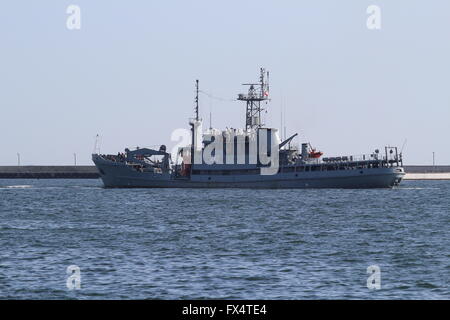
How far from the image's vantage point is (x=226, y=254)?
1373 inches

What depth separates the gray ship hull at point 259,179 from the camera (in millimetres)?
103525

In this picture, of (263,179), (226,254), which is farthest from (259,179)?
(226,254)

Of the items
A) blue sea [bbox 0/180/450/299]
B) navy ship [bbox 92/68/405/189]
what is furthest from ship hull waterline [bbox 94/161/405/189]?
blue sea [bbox 0/180/450/299]

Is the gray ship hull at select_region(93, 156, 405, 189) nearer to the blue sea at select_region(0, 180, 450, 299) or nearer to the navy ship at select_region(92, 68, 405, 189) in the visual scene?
the navy ship at select_region(92, 68, 405, 189)

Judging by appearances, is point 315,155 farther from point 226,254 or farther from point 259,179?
point 226,254

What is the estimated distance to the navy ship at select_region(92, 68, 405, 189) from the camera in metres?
105

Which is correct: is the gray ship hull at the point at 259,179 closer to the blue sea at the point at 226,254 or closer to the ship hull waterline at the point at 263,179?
the ship hull waterline at the point at 263,179

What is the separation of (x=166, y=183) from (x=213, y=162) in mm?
8169

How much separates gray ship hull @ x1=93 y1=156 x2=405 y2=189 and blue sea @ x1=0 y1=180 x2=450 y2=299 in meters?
38.1

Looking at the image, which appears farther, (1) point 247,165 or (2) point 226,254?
(1) point 247,165

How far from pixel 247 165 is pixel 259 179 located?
277 centimetres

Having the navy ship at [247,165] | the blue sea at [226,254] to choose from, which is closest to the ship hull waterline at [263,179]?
the navy ship at [247,165]

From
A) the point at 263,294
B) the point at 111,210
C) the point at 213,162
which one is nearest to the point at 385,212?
the point at 111,210
